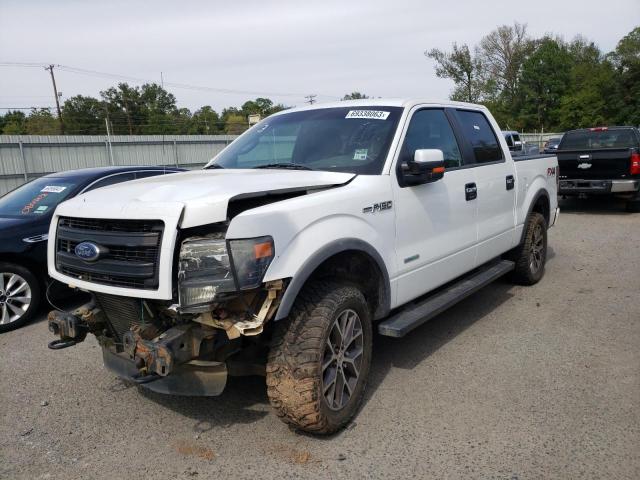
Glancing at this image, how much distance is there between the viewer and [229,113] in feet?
268

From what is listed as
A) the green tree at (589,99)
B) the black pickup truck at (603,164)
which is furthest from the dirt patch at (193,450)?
the green tree at (589,99)

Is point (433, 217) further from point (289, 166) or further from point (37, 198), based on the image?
point (37, 198)

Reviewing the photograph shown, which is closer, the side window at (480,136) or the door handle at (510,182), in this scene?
the side window at (480,136)

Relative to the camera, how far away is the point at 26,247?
18.6 ft

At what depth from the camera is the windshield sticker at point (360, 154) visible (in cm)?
389

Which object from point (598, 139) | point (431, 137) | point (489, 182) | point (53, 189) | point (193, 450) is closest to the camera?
point (193, 450)

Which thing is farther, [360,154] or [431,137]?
[431,137]

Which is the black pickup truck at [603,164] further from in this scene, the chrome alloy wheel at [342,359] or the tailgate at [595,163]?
the chrome alloy wheel at [342,359]

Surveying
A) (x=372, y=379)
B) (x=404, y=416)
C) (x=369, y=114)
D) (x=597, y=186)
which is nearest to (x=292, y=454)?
(x=404, y=416)

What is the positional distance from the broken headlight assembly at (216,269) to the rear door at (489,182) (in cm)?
278

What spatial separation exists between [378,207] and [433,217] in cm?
75

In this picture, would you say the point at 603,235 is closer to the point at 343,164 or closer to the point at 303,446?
the point at 343,164

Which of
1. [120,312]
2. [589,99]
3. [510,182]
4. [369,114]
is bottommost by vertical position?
[120,312]

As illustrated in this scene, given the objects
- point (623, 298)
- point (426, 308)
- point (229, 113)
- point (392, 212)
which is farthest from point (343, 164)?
point (229, 113)
